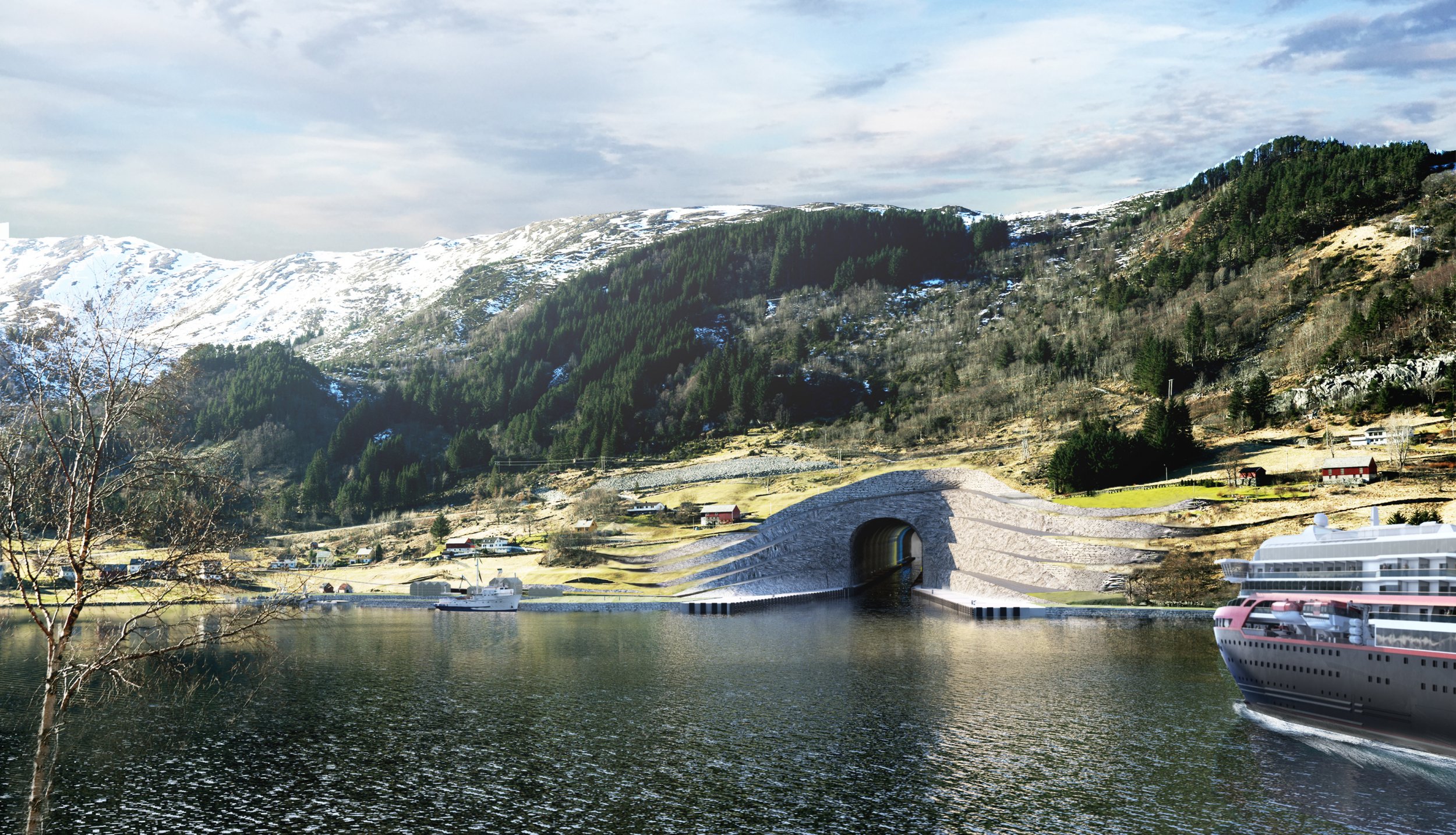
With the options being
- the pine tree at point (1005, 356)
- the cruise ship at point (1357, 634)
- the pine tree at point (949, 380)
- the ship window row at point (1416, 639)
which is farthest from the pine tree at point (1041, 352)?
the ship window row at point (1416, 639)

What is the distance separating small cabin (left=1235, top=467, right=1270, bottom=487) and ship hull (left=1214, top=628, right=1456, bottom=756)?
194 ft

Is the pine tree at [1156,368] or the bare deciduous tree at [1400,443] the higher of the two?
the pine tree at [1156,368]

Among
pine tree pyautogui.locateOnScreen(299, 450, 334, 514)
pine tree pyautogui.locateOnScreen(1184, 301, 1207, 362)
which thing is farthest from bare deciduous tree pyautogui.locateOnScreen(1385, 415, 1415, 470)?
pine tree pyautogui.locateOnScreen(299, 450, 334, 514)

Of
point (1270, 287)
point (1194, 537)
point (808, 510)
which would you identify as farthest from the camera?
point (1270, 287)

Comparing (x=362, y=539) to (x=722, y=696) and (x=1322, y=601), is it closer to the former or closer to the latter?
(x=722, y=696)

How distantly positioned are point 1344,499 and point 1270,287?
74.0m

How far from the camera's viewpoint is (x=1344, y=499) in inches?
3681

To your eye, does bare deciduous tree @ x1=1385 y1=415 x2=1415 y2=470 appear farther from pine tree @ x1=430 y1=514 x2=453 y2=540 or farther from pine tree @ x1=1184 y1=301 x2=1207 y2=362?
pine tree @ x1=430 y1=514 x2=453 y2=540

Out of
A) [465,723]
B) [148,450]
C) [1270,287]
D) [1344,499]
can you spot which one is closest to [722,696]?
[465,723]

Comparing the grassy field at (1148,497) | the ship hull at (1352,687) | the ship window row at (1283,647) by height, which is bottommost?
the ship hull at (1352,687)

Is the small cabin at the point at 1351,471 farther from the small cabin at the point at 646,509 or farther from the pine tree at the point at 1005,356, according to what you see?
the small cabin at the point at 646,509

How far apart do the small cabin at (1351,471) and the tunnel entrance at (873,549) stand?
166 feet

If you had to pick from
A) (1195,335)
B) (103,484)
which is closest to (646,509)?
(1195,335)

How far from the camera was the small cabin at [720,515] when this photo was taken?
423 ft
